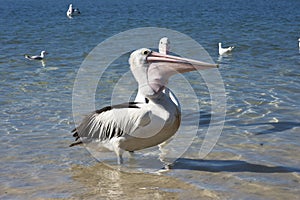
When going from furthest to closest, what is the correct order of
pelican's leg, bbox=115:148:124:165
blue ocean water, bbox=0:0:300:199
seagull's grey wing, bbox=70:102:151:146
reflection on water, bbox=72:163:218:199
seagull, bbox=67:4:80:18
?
seagull, bbox=67:4:80:18, pelican's leg, bbox=115:148:124:165, seagull's grey wing, bbox=70:102:151:146, blue ocean water, bbox=0:0:300:199, reflection on water, bbox=72:163:218:199

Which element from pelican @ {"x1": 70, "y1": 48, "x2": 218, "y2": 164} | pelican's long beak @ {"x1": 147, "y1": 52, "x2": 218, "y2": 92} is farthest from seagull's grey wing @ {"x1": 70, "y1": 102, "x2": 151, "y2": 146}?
pelican's long beak @ {"x1": 147, "y1": 52, "x2": 218, "y2": 92}

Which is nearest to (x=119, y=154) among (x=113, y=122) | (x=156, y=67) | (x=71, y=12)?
(x=113, y=122)

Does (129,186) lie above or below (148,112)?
below

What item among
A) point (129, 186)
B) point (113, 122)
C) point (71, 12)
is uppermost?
point (71, 12)

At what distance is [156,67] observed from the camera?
445 centimetres

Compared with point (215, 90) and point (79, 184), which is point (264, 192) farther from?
point (215, 90)

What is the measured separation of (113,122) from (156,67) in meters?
0.67

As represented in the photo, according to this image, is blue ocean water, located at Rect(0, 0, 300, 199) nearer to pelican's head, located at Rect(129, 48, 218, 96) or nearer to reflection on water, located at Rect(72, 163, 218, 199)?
reflection on water, located at Rect(72, 163, 218, 199)

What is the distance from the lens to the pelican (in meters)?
4.34

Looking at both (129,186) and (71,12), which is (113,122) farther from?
(71,12)

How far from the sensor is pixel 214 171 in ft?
15.3

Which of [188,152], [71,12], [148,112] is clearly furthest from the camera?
[71,12]

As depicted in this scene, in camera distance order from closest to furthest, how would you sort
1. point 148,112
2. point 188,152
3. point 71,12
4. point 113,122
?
point 148,112, point 113,122, point 188,152, point 71,12

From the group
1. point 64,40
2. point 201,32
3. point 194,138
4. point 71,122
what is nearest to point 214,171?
point 194,138
